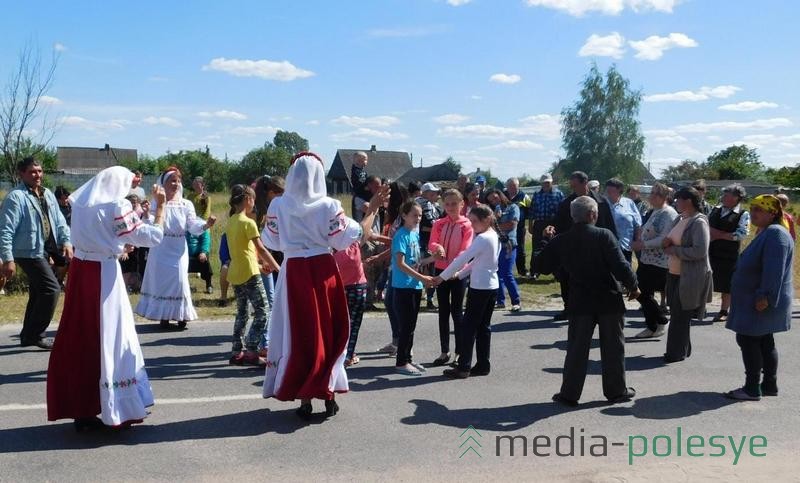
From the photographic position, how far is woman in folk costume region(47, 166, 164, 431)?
4965 millimetres

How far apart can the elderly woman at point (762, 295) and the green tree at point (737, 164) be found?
96169mm

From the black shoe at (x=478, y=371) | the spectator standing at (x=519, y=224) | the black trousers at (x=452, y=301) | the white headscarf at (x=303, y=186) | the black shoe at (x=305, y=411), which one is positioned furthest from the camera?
the spectator standing at (x=519, y=224)

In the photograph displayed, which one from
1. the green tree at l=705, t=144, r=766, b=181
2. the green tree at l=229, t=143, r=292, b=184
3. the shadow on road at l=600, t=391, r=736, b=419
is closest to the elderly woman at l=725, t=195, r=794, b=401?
the shadow on road at l=600, t=391, r=736, b=419

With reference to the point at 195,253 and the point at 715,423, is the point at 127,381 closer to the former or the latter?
the point at 715,423

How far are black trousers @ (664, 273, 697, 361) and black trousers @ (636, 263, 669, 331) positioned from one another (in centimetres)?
110

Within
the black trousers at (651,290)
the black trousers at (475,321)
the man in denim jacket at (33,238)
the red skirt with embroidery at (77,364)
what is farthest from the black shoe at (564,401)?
the man in denim jacket at (33,238)

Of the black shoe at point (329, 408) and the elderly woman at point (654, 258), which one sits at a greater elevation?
the elderly woman at point (654, 258)

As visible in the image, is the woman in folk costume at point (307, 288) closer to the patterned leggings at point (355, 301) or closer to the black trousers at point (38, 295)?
the patterned leggings at point (355, 301)

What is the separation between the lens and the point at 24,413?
556 centimetres

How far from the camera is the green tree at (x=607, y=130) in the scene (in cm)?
6319

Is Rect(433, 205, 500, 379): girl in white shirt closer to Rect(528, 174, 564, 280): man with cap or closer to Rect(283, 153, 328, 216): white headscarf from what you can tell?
Rect(283, 153, 328, 216): white headscarf

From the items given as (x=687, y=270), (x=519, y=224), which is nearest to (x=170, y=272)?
(x=687, y=270)

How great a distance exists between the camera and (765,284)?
20.0 feet

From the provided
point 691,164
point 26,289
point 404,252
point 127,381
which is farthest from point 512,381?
point 691,164
